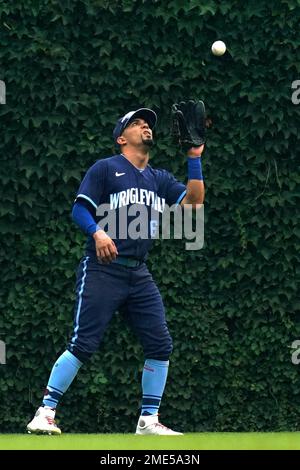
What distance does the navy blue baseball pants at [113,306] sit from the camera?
771 centimetres

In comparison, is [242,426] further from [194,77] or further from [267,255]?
[194,77]

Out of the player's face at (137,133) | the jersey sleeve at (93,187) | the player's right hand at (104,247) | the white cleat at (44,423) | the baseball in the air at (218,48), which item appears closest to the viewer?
the player's right hand at (104,247)

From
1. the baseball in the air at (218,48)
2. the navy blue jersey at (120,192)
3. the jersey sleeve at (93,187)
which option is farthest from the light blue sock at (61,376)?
the baseball in the air at (218,48)

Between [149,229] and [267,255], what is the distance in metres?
1.47

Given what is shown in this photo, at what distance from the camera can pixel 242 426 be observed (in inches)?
361

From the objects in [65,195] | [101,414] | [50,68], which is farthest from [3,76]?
[101,414]

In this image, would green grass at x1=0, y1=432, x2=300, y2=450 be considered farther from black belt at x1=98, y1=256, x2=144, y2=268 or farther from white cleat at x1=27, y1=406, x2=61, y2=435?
black belt at x1=98, y1=256, x2=144, y2=268

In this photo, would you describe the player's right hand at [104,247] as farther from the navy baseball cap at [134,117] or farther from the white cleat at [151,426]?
the white cleat at [151,426]

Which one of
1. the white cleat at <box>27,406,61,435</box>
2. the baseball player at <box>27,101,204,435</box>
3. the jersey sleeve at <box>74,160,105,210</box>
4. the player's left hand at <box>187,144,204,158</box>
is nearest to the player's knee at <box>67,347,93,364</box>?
the baseball player at <box>27,101,204,435</box>

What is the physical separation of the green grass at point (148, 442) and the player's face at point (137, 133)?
6.00 feet

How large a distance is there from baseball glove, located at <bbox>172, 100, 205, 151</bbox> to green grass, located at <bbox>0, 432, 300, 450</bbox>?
5.81ft

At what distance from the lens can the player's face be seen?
8055mm

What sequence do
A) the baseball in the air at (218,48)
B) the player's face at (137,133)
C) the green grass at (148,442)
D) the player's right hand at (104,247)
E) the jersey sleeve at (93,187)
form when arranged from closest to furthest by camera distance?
the green grass at (148,442), the player's right hand at (104,247), the jersey sleeve at (93,187), the player's face at (137,133), the baseball in the air at (218,48)

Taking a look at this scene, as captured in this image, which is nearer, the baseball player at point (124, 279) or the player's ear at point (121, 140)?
the baseball player at point (124, 279)
